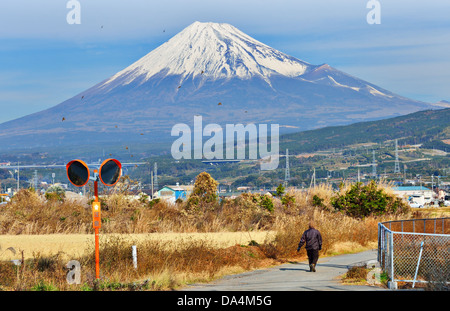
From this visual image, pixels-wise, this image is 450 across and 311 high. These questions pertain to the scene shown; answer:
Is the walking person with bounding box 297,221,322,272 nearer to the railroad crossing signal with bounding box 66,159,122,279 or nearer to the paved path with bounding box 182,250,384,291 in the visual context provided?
the paved path with bounding box 182,250,384,291

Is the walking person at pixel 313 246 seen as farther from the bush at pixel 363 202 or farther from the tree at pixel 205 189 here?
the tree at pixel 205 189

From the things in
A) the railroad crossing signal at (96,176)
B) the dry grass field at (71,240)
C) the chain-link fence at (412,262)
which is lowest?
the dry grass field at (71,240)

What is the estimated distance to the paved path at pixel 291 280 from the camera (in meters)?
17.2

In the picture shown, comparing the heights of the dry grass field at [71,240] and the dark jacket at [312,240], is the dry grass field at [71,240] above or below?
below

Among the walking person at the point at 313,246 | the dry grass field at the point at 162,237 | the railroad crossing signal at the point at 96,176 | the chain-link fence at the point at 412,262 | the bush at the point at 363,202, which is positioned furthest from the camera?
the bush at the point at 363,202

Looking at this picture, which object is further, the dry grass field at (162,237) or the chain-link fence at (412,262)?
the dry grass field at (162,237)

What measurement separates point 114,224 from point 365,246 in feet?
40.8

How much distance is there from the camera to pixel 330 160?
184875mm

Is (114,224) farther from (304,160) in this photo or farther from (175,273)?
(304,160)

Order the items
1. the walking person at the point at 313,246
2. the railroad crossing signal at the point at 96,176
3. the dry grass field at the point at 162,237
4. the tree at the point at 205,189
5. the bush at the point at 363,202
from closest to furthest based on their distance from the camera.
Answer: the railroad crossing signal at the point at 96,176
the dry grass field at the point at 162,237
the walking person at the point at 313,246
the bush at the point at 363,202
the tree at the point at 205,189

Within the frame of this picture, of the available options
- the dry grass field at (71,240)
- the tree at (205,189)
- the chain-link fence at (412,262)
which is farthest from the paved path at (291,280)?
the tree at (205,189)

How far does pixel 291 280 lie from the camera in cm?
1891

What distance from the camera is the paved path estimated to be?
56.4 feet

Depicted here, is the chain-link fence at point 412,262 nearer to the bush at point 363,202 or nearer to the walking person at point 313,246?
the walking person at point 313,246
